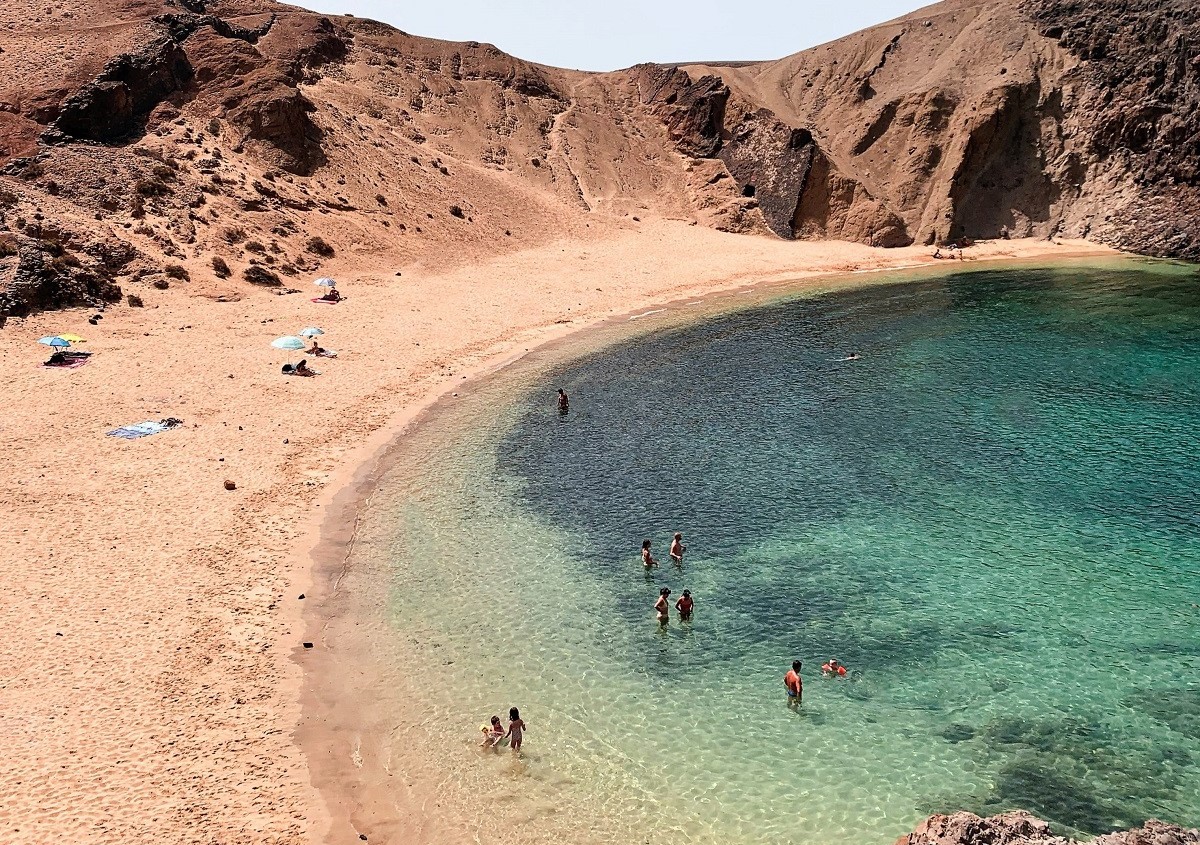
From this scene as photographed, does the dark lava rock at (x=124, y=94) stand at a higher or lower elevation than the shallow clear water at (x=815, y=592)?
higher

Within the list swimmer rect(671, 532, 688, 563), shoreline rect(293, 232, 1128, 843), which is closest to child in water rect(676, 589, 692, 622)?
swimmer rect(671, 532, 688, 563)

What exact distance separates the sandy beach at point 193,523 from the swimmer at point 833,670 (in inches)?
422

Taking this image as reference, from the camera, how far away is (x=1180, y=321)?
150 ft

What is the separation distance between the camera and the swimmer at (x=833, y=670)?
1892 centimetres

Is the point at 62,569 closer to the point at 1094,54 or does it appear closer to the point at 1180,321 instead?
the point at 1180,321

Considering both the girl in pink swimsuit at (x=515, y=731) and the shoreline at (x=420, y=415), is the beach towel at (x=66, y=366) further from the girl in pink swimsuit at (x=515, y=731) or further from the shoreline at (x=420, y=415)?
the girl in pink swimsuit at (x=515, y=731)

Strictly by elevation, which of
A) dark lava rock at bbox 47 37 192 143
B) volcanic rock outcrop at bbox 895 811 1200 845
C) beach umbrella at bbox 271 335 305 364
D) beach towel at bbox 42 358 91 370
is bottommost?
volcanic rock outcrop at bbox 895 811 1200 845

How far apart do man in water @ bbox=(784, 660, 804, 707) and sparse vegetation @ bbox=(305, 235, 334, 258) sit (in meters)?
46.2

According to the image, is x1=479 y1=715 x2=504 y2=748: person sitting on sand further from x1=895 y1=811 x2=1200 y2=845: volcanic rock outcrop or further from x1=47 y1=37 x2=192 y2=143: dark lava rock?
x1=47 y1=37 x2=192 y2=143: dark lava rock

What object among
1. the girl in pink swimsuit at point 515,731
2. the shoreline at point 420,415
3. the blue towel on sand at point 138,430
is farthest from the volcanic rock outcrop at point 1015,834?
the blue towel on sand at point 138,430

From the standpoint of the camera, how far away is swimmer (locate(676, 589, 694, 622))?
21.4 metres

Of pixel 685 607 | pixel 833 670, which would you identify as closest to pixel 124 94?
pixel 685 607

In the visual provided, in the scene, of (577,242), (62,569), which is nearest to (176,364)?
(62,569)

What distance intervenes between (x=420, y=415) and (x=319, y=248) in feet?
80.0
